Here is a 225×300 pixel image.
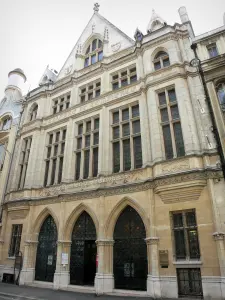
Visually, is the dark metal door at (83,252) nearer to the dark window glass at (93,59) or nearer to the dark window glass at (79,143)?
the dark window glass at (79,143)

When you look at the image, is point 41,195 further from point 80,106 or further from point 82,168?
point 80,106

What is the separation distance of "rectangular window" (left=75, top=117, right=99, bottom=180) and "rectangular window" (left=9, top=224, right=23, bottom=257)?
5.99 metres

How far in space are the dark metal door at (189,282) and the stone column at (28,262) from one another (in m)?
9.89

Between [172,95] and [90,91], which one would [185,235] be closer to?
[172,95]

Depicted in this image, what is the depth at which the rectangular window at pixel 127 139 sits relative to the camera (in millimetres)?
13953

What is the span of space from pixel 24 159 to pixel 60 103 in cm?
594

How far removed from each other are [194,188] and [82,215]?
7.46 metres

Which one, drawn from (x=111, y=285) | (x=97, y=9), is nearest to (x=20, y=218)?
(x=111, y=285)

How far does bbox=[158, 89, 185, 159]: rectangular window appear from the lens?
40.8 feet

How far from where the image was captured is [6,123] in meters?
24.7

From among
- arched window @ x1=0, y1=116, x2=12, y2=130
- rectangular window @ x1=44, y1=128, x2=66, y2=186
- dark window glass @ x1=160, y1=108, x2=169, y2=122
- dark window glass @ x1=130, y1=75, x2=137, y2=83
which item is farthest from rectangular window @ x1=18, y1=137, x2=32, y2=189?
dark window glass @ x1=160, y1=108, x2=169, y2=122

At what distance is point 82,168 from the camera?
51.4ft

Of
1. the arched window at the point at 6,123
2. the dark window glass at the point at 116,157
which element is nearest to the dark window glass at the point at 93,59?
the dark window glass at the point at 116,157

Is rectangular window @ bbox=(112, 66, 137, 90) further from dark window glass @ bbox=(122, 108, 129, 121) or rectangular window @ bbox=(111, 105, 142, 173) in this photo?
rectangular window @ bbox=(111, 105, 142, 173)
